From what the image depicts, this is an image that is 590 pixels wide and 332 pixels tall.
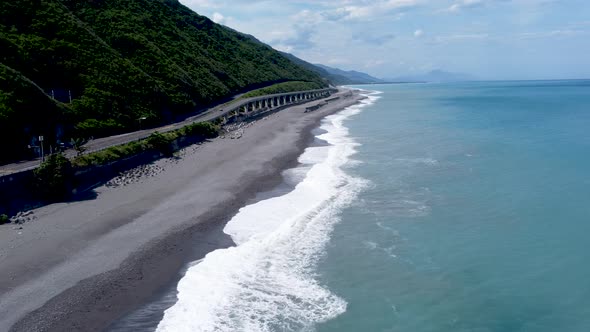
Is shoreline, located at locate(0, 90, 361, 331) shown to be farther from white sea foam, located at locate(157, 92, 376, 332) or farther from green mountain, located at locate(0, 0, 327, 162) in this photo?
green mountain, located at locate(0, 0, 327, 162)

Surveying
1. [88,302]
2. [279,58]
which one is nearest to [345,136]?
[88,302]

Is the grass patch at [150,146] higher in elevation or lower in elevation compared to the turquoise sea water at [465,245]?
higher

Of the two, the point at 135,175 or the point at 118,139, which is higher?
the point at 118,139

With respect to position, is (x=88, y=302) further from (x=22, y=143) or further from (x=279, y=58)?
(x=279, y=58)

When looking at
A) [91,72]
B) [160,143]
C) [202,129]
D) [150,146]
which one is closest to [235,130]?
[202,129]

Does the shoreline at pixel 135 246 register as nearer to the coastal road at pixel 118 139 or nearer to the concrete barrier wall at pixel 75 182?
the concrete barrier wall at pixel 75 182

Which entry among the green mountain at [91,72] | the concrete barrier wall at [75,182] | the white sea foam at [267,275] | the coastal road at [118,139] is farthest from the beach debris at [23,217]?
the white sea foam at [267,275]

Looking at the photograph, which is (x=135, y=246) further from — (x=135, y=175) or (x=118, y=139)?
(x=118, y=139)
